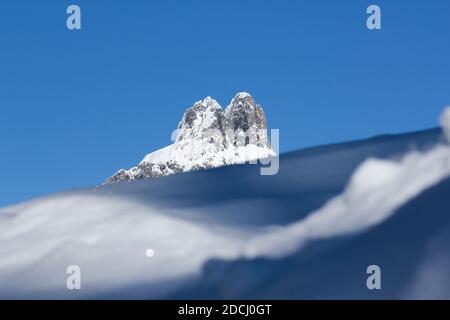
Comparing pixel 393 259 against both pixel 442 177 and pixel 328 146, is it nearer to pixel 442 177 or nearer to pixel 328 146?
pixel 442 177

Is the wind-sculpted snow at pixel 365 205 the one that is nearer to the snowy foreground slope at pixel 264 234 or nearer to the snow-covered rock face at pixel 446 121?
the snowy foreground slope at pixel 264 234

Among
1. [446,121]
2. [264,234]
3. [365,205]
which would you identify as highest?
[446,121]

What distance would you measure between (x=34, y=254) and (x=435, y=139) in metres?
5.79

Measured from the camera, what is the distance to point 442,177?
9812 mm

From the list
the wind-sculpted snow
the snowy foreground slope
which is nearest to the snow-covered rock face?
the snowy foreground slope

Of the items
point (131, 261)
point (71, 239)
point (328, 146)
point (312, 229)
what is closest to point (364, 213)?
point (312, 229)

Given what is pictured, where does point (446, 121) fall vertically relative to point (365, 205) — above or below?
above

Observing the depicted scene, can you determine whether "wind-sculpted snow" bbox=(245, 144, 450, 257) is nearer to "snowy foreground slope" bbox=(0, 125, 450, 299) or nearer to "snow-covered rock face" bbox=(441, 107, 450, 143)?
"snowy foreground slope" bbox=(0, 125, 450, 299)

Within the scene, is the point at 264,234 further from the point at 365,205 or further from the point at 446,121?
the point at 446,121

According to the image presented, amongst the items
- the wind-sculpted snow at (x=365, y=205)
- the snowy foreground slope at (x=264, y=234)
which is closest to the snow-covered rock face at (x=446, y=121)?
the snowy foreground slope at (x=264, y=234)

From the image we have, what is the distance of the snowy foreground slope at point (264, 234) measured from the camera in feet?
31.0

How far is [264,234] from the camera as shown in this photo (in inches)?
396

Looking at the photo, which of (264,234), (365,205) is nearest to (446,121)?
(365,205)

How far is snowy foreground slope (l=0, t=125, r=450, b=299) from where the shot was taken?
9.45 meters
